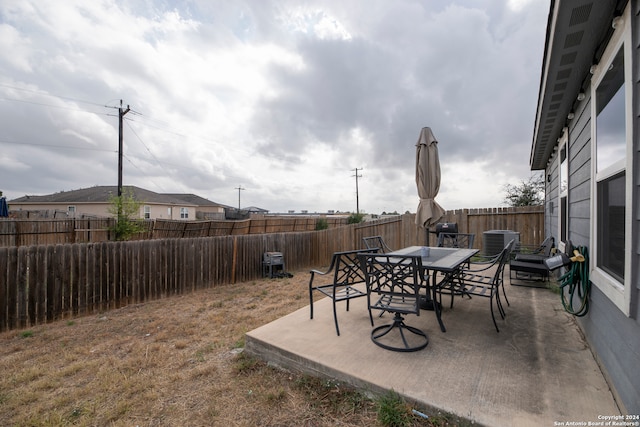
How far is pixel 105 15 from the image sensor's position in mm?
6070

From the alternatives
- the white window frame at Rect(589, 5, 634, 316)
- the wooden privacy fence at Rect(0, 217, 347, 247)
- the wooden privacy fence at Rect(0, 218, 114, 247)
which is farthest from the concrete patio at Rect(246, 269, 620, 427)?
the wooden privacy fence at Rect(0, 218, 114, 247)

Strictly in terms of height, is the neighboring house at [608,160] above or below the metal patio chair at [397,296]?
above

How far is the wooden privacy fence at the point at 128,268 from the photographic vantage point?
159 inches

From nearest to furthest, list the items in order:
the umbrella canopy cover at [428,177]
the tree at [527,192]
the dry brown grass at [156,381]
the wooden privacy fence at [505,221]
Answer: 1. the dry brown grass at [156,381]
2. the umbrella canopy cover at [428,177]
3. the wooden privacy fence at [505,221]
4. the tree at [527,192]

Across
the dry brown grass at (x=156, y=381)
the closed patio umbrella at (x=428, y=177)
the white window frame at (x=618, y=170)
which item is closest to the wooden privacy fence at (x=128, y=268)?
the dry brown grass at (x=156, y=381)

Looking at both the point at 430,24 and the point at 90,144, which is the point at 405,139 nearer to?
the point at 430,24

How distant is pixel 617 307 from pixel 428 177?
8.74 ft

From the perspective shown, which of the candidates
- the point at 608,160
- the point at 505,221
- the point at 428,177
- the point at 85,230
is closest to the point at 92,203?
the point at 85,230

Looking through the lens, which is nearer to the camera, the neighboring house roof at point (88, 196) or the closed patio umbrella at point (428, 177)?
the closed patio umbrella at point (428, 177)

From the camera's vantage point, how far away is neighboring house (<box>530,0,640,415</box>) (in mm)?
1308

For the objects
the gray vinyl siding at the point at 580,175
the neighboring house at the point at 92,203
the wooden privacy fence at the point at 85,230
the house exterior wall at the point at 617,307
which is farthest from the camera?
the neighboring house at the point at 92,203

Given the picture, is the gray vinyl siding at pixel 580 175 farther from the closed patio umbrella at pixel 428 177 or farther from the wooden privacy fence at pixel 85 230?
the wooden privacy fence at pixel 85 230

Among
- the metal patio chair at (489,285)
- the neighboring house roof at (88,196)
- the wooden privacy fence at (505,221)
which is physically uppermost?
the neighboring house roof at (88,196)

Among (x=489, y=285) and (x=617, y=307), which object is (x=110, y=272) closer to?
(x=489, y=285)
